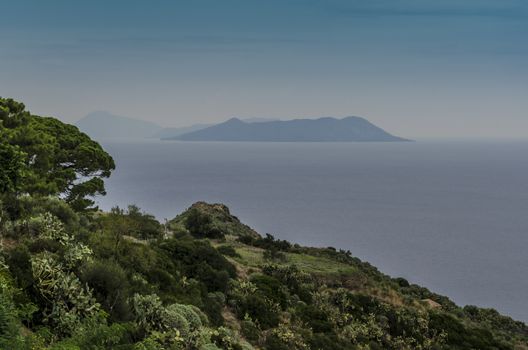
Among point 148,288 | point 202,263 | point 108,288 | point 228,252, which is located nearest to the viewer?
point 108,288

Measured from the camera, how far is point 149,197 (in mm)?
151875

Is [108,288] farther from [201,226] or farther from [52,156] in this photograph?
[201,226]

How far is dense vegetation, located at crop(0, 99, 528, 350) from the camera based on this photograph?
374 inches

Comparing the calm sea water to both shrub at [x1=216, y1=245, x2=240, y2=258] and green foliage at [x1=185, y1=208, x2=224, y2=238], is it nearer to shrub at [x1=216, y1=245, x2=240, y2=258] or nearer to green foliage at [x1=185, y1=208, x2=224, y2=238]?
green foliage at [x1=185, y1=208, x2=224, y2=238]

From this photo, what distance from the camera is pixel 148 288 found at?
13.2 metres

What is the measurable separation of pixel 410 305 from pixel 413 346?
5805mm

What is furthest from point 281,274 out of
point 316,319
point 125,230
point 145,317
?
point 145,317

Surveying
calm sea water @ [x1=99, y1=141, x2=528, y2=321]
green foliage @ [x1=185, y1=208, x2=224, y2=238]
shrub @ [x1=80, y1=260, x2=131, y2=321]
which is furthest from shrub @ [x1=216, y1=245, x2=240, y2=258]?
calm sea water @ [x1=99, y1=141, x2=528, y2=321]

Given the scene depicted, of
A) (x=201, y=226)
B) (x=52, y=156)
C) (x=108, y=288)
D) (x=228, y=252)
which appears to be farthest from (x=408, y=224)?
(x=108, y=288)

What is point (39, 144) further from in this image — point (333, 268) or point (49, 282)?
point (333, 268)

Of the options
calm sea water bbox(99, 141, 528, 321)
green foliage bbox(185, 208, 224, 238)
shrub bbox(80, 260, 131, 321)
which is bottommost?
calm sea water bbox(99, 141, 528, 321)

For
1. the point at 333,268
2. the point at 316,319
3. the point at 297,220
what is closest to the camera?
the point at 316,319

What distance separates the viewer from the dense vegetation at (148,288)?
31.1ft

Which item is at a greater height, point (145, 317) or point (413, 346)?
point (145, 317)
